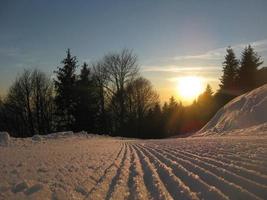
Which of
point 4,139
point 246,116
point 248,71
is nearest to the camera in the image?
point 4,139

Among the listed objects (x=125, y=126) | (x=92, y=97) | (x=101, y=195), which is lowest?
(x=101, y=195)

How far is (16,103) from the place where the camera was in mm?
60250

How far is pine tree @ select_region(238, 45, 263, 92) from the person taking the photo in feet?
162

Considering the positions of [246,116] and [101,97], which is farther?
[101,97]

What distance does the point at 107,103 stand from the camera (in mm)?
58344

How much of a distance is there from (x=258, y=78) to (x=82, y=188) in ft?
155

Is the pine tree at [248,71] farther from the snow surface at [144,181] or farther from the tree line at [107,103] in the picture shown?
the snow surface at [144,181]

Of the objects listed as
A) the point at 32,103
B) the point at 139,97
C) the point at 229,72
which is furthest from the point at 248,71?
the point at 32,103

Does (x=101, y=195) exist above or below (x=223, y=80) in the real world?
below

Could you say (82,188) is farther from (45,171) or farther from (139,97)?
(139,97)

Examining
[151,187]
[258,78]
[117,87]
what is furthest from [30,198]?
[117,87]

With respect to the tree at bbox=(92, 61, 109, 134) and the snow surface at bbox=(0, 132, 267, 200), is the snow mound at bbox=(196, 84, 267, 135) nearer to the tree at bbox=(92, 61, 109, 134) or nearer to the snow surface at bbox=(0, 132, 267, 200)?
the snow surface at bbox=(0, 132, 267, 200)

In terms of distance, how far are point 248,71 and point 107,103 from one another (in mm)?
22394

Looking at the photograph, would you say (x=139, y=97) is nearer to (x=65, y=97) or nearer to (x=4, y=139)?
(x=65, y=97)
